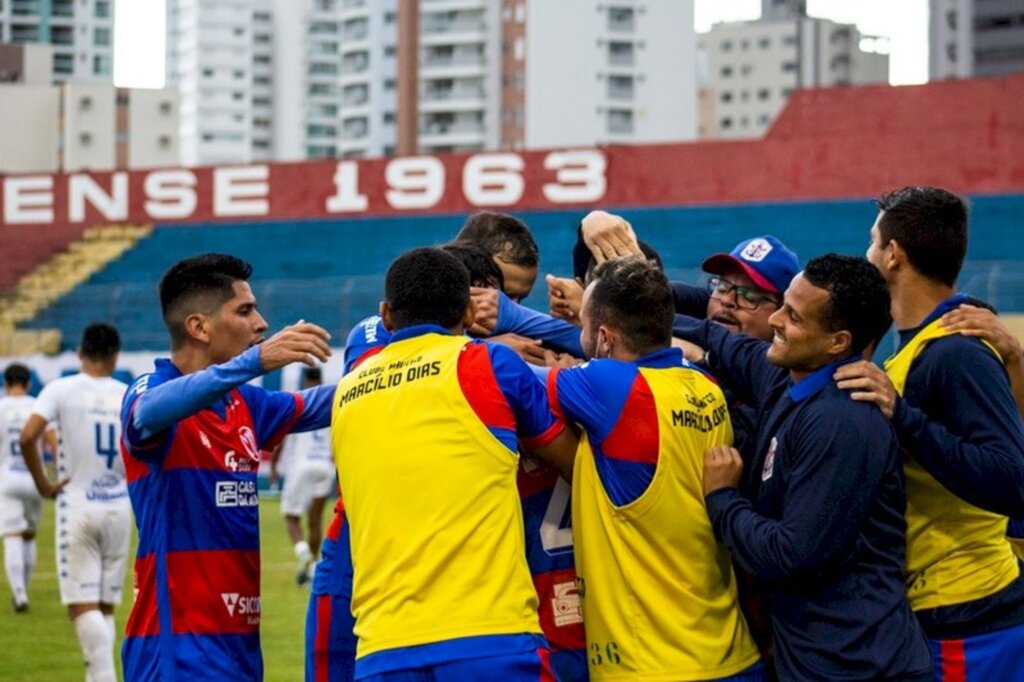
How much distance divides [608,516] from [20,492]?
1186 cm

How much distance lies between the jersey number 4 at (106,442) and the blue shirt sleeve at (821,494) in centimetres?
773

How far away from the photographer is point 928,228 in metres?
4.79

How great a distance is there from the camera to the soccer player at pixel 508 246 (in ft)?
18.5

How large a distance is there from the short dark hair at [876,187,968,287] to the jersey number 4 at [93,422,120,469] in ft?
25.0

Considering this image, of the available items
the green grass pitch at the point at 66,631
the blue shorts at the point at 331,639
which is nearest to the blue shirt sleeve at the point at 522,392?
the blue shorts at the point at 331,639

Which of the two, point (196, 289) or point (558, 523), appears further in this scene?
point (196, 289)

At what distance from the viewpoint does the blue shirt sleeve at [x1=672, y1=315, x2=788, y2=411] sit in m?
4.90

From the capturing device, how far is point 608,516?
464 cm

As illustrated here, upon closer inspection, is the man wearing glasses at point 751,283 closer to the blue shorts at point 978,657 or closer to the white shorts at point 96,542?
the blue shorts at point 978,657

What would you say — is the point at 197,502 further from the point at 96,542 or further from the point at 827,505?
the point at 96,542

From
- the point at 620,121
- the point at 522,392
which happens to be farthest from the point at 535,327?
the point at 620,121

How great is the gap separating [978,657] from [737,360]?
1023 mm

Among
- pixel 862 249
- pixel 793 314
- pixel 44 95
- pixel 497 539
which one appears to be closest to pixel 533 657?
pixel 497 539

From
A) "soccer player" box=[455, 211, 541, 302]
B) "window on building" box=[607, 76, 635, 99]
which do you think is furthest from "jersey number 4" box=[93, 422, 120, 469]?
"window on building" box=[607, 76, 635, 99]
